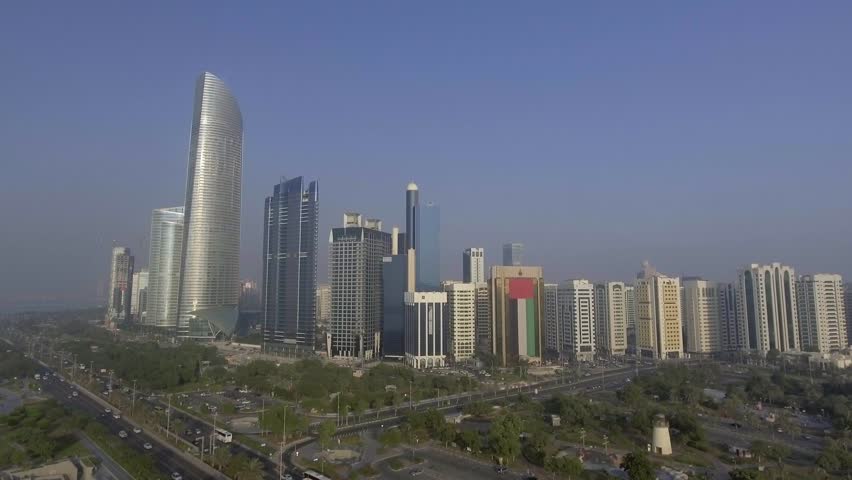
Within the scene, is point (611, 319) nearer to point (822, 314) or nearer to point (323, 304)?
point (822, 314)

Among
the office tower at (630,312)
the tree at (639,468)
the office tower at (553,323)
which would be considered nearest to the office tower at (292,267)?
the office tower at (553,323)

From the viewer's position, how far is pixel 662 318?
206 ft

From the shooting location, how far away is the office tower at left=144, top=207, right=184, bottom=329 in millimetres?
84312

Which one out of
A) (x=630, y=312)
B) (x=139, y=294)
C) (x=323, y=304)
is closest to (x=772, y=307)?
(x=630, y=312)

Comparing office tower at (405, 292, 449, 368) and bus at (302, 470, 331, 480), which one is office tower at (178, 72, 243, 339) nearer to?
office tower at (405, 292, 449, 368)

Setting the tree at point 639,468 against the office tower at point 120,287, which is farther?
the office tower at point 120,287

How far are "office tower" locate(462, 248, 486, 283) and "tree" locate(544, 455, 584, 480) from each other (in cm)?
7055

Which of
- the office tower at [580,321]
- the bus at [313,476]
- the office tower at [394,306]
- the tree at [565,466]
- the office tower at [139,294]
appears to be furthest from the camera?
the office tower at [139,294]

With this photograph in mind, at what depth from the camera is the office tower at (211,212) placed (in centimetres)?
7431

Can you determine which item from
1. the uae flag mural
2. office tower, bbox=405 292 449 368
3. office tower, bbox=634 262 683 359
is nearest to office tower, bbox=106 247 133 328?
office tower, bbox=405 292 449 368

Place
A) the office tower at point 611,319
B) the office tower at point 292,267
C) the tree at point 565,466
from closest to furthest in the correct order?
the tree at point 565,466 < the office tower at point 611,319 < the office tower at point 292,267

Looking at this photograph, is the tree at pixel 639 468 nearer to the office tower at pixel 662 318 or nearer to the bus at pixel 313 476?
the bus at pixel 313 476

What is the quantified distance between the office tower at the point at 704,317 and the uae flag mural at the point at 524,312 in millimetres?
21599

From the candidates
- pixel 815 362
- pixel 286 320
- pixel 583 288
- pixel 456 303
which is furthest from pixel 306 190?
pixel 815 362
